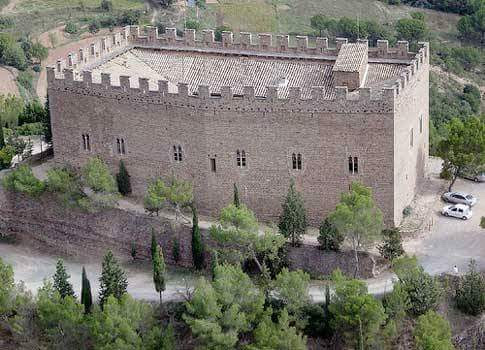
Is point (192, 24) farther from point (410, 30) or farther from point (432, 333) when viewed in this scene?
point (432, 333)

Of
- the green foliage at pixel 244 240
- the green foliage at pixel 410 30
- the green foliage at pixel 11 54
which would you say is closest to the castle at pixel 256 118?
the green foliage at pixel 244 240

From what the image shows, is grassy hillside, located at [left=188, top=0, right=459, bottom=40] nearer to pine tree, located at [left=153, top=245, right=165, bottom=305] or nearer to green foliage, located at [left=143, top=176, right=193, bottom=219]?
green foliage, located at [left=143, top=176, right=193, bottom=219]

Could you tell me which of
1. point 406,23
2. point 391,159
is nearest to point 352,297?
point 391,159

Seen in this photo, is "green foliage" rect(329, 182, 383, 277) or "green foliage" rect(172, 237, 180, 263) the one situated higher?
"green foliage" rect(329, 182, 383, 277)

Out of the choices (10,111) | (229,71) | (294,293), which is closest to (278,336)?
(294,293)

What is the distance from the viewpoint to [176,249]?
5438cm

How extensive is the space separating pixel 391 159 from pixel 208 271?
10.3 m

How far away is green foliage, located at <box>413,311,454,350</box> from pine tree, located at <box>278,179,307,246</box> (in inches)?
311

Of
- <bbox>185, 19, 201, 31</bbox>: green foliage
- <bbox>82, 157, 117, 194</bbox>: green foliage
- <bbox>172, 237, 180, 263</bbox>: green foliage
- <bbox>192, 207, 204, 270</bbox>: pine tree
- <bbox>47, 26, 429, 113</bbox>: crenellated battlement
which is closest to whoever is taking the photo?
<bbox>47, 26, 429, 113</bbox>: crenellated battlement

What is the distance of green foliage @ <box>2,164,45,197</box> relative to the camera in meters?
57.4

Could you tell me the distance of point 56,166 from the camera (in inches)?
2372

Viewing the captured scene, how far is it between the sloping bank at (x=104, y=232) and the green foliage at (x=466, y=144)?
8.58 m

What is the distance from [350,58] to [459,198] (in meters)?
9.26

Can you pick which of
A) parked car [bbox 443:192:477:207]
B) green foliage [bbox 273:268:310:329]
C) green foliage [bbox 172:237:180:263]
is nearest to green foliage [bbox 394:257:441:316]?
green foliage [bbox 273:268:310:329]
